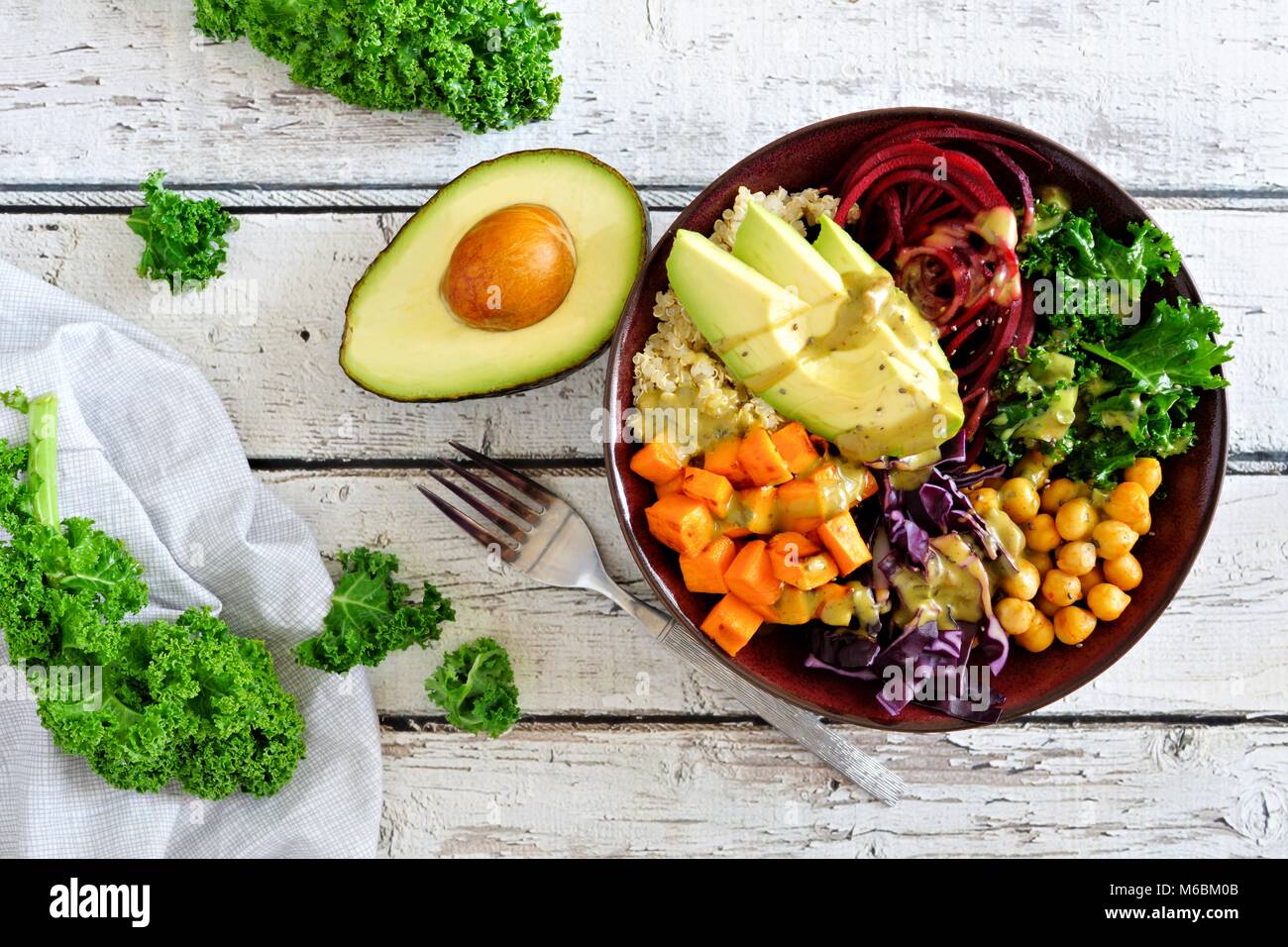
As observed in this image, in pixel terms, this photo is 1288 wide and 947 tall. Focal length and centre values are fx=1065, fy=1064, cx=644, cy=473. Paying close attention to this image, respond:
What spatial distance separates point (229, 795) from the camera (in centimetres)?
248

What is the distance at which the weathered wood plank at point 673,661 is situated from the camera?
8.43 feet

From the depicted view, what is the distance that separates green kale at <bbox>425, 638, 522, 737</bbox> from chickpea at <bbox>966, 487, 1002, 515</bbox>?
1119 mm

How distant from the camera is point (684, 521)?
84.4 inches

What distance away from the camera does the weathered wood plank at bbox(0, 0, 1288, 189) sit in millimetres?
2570

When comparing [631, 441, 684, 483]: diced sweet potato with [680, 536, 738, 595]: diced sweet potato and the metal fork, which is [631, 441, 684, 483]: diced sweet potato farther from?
the metal fork

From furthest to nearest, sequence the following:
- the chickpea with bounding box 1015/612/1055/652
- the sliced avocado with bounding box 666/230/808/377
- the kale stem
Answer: the kale stem < the chickpea with bounding box 1015/612/1055/652 < the sliced avocado with bounding box 666/230/808/377

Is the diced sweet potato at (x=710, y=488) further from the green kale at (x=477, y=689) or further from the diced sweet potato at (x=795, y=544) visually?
the green kale at (x=477, y=689)

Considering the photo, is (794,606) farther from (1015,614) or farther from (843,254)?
(843,254)

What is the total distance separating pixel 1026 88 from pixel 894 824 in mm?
1806

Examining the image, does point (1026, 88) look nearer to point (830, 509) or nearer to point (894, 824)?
point (830, 509)

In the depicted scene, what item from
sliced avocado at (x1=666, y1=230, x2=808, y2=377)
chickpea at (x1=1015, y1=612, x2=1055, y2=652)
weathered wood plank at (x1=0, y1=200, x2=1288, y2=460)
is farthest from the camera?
weathered wood plank at (x1=0, y1=200, x2=1288, y2=460)

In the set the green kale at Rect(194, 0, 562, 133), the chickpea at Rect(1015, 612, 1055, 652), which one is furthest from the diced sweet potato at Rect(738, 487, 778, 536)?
the green kale at Rect(194, 0, 562, 133)

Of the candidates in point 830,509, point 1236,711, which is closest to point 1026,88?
point 830,509

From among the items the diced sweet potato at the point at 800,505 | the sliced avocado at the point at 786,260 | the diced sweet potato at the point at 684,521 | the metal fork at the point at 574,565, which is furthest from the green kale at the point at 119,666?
the sliced avocado at the point at 786,260
